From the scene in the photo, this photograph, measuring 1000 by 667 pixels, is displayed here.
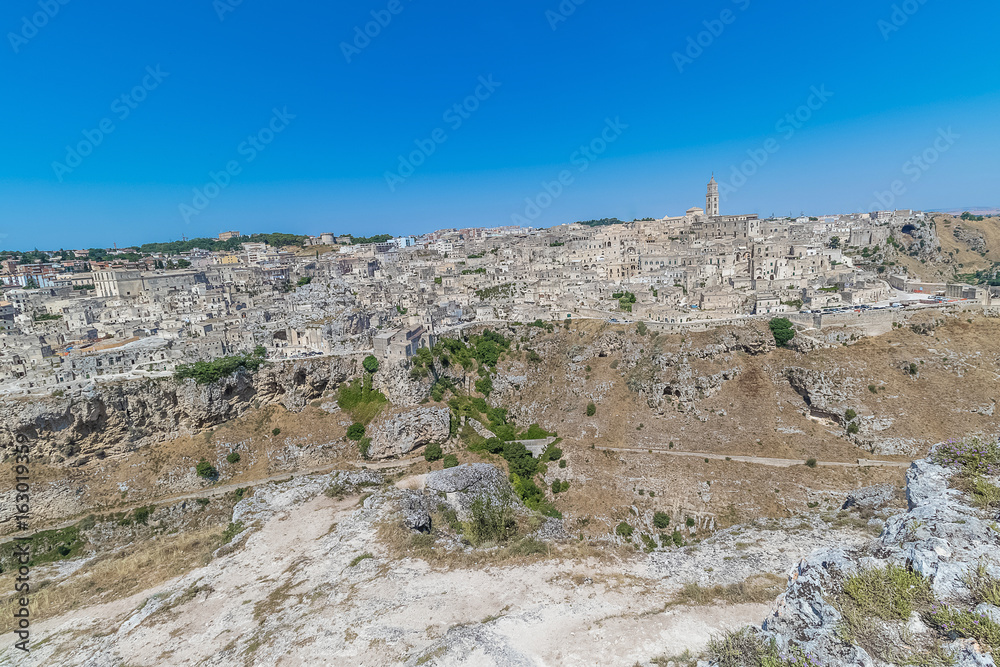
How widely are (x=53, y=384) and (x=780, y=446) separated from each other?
154ft

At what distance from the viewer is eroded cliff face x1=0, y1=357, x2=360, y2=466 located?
25.7 m

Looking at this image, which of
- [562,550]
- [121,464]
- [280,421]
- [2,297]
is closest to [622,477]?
[562,550]

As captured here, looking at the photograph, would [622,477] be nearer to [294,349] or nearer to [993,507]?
[993,507]

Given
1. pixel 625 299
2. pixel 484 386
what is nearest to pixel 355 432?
pixel 484 386

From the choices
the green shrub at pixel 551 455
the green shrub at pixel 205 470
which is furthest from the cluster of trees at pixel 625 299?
the green shrub at pixel 205 470

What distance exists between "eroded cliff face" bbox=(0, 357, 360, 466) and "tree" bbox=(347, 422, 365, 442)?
168 inches

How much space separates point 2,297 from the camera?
55.0 metres

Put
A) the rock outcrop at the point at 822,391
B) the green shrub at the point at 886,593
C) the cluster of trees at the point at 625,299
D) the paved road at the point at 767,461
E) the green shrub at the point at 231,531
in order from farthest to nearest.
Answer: the cluster of trees at the point at 625,299 → the rock outcrop at the point at 822,391 → the paved road at the point at 767,461 → the green shrub at the point at 231,531 → the green shrub at the point at 886,593

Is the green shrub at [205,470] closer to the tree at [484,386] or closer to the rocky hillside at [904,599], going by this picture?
the tree at [484,386]

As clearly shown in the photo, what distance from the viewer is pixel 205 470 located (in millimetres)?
28375

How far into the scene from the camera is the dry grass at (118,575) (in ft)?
61.0

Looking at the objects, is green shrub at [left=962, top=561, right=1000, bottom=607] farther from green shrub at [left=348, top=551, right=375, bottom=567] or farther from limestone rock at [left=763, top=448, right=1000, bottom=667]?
green shrub at [left=348, top=551, right=375, bottom=567]

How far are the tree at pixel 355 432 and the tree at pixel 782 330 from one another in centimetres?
3397

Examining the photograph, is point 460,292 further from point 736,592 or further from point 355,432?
point 736,592
